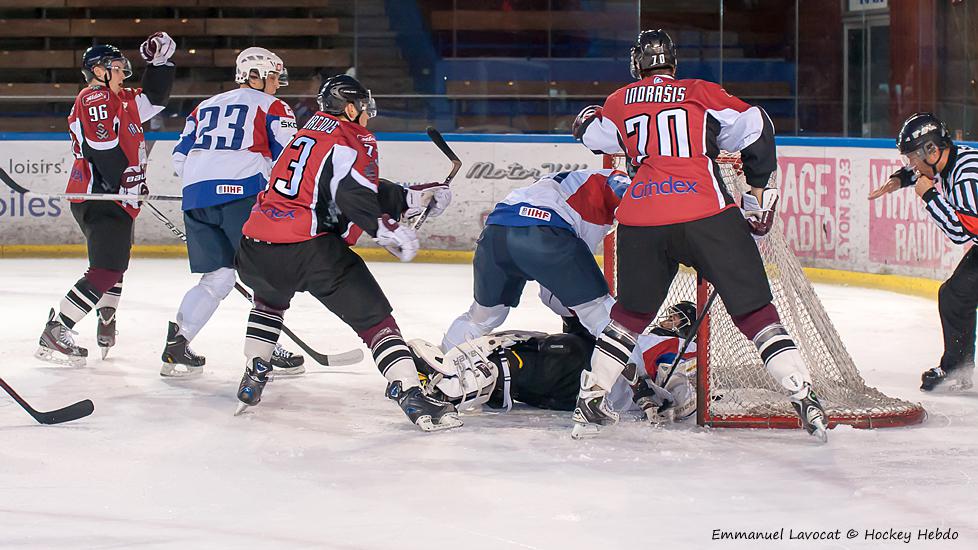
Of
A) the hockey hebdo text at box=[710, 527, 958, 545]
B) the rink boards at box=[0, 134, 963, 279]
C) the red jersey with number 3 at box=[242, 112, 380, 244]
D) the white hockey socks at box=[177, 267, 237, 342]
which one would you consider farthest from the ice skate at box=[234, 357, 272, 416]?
the rink boards at box=[0, 134, 963, 279]

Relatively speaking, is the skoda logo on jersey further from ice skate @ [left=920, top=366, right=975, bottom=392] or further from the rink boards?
the rink boards

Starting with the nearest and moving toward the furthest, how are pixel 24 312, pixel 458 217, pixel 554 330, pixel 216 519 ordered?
pixel 216 519
pixel 554 330
pixel 24 312
pixel 458 217

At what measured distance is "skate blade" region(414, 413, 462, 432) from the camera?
12.2ft

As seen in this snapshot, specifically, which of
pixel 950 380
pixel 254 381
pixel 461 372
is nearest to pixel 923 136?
pixel 950 380

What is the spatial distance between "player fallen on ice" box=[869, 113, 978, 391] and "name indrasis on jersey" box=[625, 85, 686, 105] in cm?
108

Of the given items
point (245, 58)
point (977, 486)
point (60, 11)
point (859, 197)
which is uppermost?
point (60, 11)

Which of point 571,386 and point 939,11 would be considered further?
point 939,11

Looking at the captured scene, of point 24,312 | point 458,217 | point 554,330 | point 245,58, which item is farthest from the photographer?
point 458,217

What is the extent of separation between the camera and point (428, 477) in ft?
10.6

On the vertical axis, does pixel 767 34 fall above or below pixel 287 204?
above

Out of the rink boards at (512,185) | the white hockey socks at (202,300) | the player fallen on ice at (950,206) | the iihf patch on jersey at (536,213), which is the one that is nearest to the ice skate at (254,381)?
the white hockey socks at (202,300)

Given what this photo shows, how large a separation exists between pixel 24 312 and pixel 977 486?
4.37 metres

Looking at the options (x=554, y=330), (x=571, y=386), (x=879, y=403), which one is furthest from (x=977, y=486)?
(x=554, y=330)

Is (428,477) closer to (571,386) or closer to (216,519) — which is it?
(216,519)
